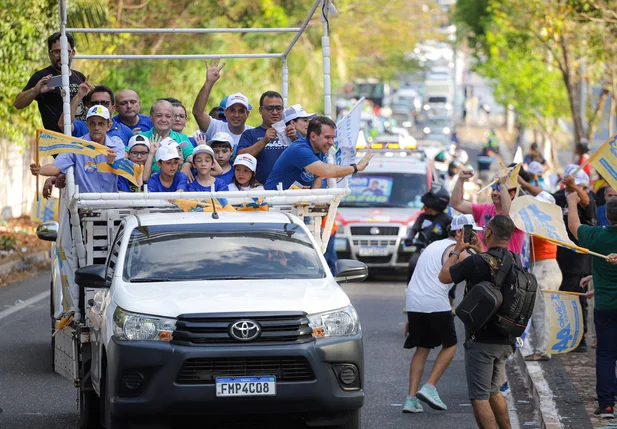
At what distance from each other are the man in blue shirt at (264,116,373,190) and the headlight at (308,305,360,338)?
217cm

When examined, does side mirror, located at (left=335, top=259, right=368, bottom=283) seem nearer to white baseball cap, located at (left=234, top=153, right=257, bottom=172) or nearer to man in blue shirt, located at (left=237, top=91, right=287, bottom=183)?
white baseball cap, located at (left=234, top=153, right=257, bottom=172)

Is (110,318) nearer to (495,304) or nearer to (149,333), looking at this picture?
(149,333)

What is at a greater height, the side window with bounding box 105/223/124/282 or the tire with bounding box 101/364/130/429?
the side window with bounding box 105/223/124/282

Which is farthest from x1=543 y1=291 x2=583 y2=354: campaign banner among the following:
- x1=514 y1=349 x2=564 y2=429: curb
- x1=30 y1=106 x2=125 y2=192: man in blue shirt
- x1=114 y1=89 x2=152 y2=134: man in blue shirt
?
x1=114 y1=89 x2=152 y2=134: man in blue shirt

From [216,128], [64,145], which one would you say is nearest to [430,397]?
[64,145]

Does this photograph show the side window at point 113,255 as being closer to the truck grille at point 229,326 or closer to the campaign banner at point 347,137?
the truck grille at point 229,326

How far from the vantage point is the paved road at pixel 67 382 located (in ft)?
31.1

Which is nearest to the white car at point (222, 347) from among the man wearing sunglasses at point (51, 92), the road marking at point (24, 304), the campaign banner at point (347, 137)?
the campaign banner at point (347, 137)

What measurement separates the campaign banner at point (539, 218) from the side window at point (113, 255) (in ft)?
9.56

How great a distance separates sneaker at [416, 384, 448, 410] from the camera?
9805 mm

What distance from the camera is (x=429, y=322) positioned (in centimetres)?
1003

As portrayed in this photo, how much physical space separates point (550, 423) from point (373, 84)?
256ft

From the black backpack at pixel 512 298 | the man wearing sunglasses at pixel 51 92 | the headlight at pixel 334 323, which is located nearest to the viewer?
the headlight at pixel 334 323

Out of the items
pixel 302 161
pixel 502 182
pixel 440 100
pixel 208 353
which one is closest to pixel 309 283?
pixel 208 353
